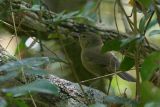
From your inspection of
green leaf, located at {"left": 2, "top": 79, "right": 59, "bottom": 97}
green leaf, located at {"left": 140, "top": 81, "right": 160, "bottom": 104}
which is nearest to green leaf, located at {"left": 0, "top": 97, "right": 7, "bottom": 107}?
green leaf, located at {"left": 2, "top": 79, "right": 59, "bottom": 97}

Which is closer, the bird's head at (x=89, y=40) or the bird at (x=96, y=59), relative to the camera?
the bird at (x=96, y=59)

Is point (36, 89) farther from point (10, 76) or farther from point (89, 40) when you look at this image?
point (89, 40)

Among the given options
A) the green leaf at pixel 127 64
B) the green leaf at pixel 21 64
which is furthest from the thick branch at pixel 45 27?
the green leaf at pixel 21 64

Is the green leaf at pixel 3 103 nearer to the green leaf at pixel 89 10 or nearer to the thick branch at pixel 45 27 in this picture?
the green leaf at pixel 89 10

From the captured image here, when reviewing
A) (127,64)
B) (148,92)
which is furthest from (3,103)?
(127,64)

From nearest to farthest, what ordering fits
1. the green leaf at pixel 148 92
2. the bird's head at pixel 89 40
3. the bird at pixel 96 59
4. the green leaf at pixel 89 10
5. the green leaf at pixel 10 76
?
the green leaf at pixel 148 92 < the green leaf at pixel 10 76 < the green leaf at pixel 89 10 < the bird at pixel 96 59 < the bird's head at pixel 89 40

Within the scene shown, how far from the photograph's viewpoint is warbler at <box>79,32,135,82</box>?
3105 millimetres

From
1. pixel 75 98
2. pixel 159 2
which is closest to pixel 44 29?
pixel 75 98

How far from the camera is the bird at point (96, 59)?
3100 mm

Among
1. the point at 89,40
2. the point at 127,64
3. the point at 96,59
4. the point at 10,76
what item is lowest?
the point at 96,59

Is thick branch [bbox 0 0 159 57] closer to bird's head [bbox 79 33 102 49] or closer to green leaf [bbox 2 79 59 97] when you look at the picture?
bird's head [bbox 79 33 102 49]

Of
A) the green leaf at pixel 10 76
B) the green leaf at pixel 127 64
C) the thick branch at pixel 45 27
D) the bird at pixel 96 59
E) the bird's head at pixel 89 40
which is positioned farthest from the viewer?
the bird's head at pixel 89 40

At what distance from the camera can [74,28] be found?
144 inches

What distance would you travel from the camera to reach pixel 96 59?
331 cm
